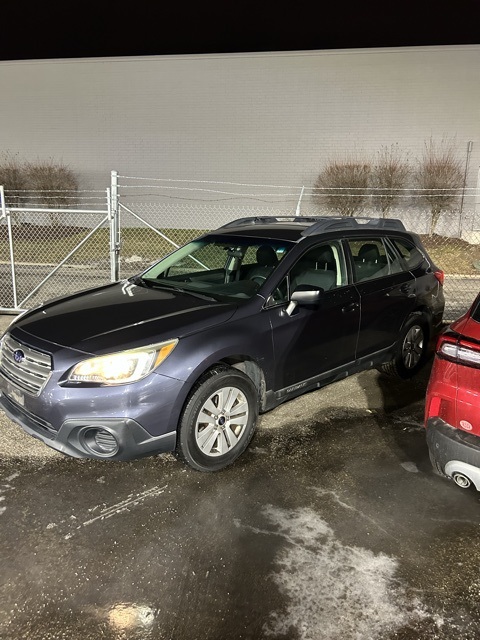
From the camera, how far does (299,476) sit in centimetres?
346

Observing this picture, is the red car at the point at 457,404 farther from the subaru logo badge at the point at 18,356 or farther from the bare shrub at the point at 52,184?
the bare shrub at the point at 52,184

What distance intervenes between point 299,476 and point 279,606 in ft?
3.82

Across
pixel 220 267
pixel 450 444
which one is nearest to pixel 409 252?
pixel 220 267

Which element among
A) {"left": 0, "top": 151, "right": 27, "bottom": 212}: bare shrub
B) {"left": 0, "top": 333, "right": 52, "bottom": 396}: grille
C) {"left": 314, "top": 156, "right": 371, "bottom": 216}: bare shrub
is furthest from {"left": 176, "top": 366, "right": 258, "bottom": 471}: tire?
{"left": 0, "top": 151, "right": 27, "bottom": 212}: bare shrub

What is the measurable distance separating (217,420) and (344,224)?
2328 mm

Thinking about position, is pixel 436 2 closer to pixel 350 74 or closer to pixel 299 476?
pixel 350 74

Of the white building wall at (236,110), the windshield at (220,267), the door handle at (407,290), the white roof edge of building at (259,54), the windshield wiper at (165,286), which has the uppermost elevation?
the white roof edge of building at (259,54)

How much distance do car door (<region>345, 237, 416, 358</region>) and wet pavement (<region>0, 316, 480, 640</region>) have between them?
1.06 m

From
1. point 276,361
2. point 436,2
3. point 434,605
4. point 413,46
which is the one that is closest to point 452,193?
point 413,46

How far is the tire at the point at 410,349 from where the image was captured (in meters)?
5.12

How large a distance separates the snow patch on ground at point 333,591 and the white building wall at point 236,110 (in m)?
16.4

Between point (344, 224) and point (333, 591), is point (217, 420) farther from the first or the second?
point (344, 224)

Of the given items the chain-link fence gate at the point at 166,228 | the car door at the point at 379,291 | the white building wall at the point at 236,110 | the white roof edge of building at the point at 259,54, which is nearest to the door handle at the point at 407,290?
the car door at the point at 379,291

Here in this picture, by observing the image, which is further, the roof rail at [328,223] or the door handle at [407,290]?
the door handle at [407,290]
